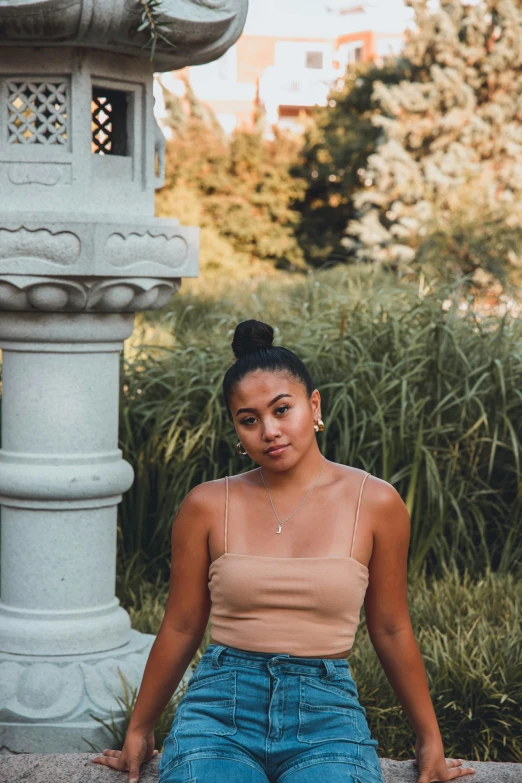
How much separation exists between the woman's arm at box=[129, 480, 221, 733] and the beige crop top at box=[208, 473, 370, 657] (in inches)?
3.6

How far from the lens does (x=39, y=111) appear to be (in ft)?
10.1

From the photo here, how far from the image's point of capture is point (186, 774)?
1.86 m

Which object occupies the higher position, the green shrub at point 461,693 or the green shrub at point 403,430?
the green shrub at point 403,430

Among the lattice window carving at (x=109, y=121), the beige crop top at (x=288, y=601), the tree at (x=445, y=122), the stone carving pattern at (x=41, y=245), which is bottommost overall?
the beige crop top at (x=288, y=601)

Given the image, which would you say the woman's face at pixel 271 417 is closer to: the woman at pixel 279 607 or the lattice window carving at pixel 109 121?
the woman at pixel 279 607

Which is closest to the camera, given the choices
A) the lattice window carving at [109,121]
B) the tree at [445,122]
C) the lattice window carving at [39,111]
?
the lattice window carving at [39,111]

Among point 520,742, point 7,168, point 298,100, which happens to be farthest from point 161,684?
point 298,100

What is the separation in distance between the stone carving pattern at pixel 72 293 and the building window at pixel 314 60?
37059 millimetres

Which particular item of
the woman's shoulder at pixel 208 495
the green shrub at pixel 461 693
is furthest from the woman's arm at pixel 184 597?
the green shrub at pixel 461 693

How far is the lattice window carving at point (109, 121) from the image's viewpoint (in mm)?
3240

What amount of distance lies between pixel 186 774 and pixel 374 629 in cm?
51

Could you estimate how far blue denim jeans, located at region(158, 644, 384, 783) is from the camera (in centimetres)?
187

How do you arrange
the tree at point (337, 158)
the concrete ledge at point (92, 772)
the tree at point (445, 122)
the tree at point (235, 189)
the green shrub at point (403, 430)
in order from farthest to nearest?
the tree at point (337, 158)
the tree at point (235, 189)
the tree at point (445, 122)
the green shrub at point (403, 430)
the concrete ledge at point (92, 772)

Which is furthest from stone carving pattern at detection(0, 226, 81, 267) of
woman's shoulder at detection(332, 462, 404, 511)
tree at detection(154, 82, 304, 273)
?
tree at detection(154, 82, 304, 273)
